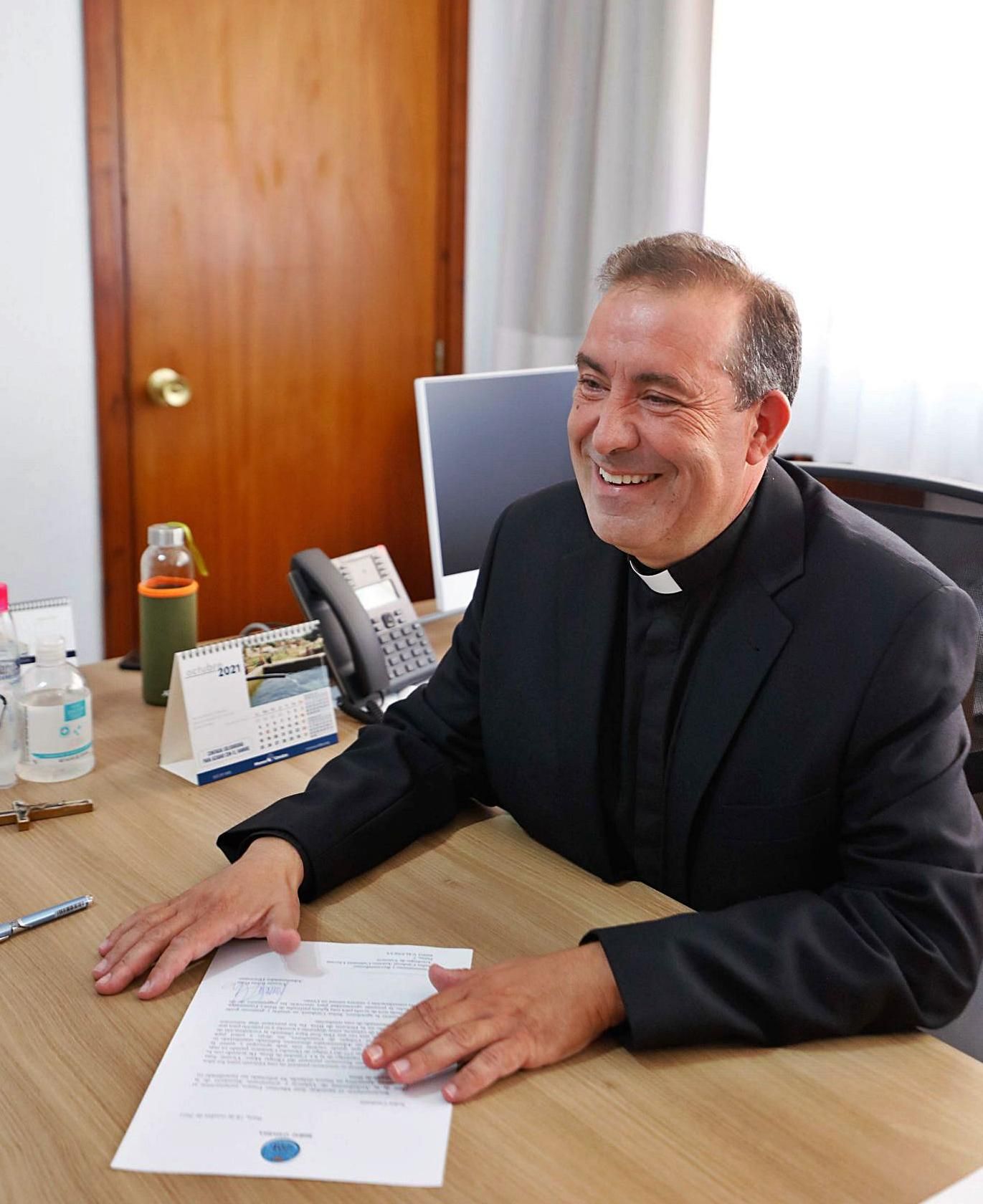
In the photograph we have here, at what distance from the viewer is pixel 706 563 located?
1.30 meters

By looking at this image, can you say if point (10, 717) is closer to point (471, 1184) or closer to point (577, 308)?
point (471, 1184)

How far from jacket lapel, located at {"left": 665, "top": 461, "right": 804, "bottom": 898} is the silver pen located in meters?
0.61

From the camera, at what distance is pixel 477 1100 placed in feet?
3.02

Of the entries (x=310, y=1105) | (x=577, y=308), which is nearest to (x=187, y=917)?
(x=310, y=1105)

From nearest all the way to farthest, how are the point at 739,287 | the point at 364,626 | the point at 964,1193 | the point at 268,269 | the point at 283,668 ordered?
the point at 964,1193 < the point at 739,287 < the point at 283,668 < the point at 364,626 < the point at 268,269

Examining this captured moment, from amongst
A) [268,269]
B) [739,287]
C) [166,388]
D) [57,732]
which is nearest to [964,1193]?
[739,287]

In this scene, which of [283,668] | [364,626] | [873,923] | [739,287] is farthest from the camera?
[364,626]

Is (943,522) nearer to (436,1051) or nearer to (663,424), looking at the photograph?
(663,424)

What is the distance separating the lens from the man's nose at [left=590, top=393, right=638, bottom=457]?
1.23m

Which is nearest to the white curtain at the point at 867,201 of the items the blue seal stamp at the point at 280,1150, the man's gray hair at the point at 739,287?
the man's gray hair at the point at 739,287

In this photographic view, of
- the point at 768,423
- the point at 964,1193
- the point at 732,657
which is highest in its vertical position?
the point at 768,423

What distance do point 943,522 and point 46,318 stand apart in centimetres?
178

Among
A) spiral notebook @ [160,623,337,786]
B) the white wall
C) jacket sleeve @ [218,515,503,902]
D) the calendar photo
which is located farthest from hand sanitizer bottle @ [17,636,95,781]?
the white wall

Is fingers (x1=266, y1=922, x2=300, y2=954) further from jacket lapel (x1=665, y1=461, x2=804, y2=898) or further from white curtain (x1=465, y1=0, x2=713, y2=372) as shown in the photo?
white curtain (x1=465, y1=0, x2=713, y2=372)
